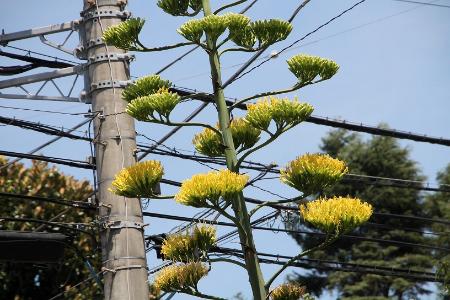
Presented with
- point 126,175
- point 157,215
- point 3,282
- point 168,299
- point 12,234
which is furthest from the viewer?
point 3,282

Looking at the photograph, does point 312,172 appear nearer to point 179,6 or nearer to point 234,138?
point 234,138

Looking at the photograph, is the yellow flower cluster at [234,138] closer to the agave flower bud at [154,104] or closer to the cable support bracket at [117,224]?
the agave flower bud at [154,104]

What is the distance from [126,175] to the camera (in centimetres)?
845

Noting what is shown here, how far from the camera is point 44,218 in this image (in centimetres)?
1812

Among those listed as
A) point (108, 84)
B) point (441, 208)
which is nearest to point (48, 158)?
point (108, 84)

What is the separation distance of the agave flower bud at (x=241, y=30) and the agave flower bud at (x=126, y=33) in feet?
3.11

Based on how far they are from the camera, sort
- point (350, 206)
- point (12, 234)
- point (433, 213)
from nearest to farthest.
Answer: point (350, 206), point (12, 234), point (433, 213)

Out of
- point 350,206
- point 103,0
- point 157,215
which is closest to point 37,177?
point 157,215

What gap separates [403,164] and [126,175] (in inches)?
1512

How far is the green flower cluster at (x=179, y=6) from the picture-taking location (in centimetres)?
920

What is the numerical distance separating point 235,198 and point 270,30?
1.81 metres

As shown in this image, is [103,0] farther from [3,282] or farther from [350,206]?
[3,282]

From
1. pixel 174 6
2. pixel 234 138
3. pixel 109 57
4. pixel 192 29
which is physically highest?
pixel 109 57

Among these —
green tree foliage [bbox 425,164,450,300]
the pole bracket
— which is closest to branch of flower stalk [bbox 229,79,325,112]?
the pole bracket
